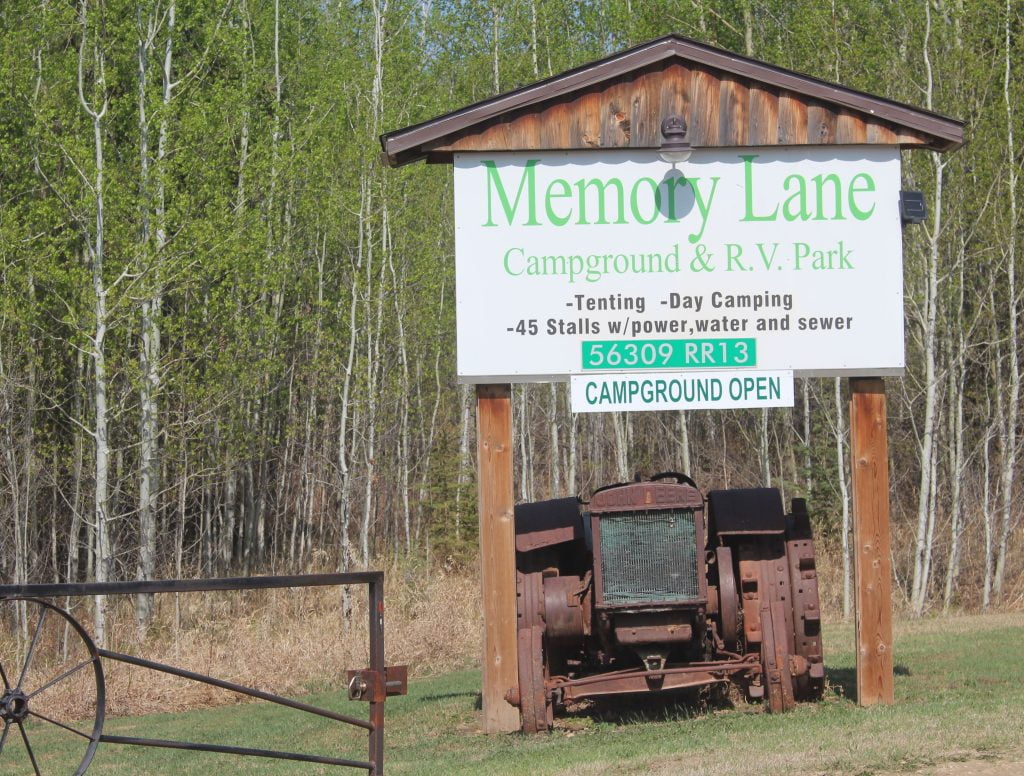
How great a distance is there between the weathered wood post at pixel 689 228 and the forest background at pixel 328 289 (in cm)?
1149

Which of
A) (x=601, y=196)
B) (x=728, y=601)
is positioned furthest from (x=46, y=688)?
(x=601, y=196)

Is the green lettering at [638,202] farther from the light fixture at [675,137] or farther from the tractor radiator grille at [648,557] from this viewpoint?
the tractor radiator grille at [648,557]

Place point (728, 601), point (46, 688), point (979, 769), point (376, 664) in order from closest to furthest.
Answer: point (376, 664) < point (46, 688) < point (979, 769) < point (728, 601)

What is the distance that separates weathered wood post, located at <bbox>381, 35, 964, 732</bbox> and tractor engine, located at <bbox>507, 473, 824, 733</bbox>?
63 centimetres

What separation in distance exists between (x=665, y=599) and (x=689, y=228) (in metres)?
2.73

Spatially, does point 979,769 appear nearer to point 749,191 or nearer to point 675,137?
point 749,191

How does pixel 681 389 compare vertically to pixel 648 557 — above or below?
above

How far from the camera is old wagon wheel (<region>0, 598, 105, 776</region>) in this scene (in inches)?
203

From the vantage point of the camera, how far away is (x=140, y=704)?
14516 millimetres

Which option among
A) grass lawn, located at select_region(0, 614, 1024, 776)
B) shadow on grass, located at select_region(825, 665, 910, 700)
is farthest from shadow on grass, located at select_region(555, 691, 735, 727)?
shadow on grass, located at select_region(825, 665, 910, 700)

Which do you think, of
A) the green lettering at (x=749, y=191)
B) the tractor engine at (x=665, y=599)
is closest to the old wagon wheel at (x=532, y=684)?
the tractor engine at (x=665, y=599)

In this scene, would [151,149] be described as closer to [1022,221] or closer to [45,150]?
[45,150]

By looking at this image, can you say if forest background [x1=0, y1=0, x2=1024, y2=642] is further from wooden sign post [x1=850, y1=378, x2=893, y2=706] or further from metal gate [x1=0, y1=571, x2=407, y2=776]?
metal gate [x1=0, y1=571, x2=407, y2=776]

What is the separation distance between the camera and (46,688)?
6.43 m
